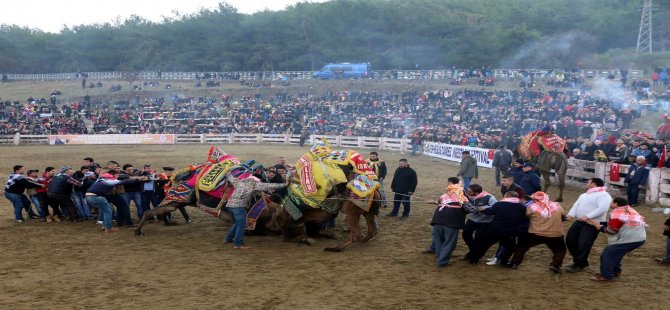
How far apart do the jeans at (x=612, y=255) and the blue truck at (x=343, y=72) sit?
49586 millimetres

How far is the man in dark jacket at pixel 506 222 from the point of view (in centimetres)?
898

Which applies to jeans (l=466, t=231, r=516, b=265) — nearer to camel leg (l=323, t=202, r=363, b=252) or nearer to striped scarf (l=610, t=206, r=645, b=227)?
striped scarf (l=610, t=206, r=645, b=227)

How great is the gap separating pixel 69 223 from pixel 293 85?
46.3 metres

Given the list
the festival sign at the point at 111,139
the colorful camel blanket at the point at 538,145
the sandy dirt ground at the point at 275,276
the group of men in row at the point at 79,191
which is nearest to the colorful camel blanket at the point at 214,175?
the sandy dirt ground at the point at 275,276

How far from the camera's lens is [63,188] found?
43.1ft

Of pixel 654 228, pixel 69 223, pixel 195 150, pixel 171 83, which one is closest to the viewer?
pixel 654 228

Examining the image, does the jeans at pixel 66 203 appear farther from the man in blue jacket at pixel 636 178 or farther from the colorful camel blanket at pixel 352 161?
the man in blue jacket at pixel 636 178

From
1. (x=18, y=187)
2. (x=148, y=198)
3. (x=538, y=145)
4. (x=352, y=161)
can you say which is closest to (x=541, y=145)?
(x=538, y=145)

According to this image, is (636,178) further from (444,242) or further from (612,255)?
(444,242)

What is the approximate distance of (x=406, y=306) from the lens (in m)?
7.70

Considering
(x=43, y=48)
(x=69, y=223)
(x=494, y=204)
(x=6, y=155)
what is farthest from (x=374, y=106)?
(x=43, y=48)

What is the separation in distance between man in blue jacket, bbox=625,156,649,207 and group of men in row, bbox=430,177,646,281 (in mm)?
6260

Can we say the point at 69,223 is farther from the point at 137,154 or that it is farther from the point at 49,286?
the point at 137,154

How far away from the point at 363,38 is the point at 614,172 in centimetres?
5720
